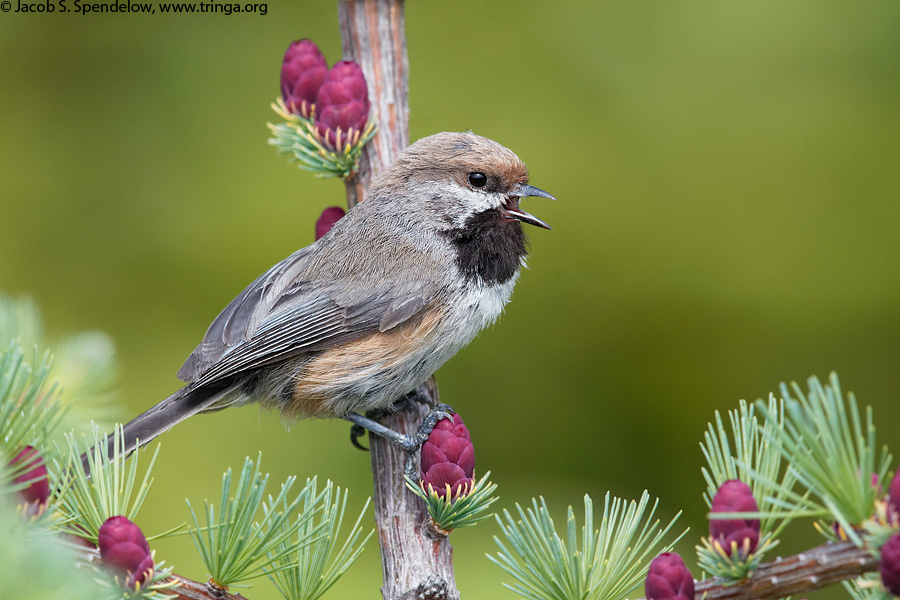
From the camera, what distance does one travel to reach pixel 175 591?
49.0 inches

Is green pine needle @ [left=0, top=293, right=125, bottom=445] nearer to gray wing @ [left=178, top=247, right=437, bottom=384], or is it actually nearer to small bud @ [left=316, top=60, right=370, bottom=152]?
gray wing @ [left=178, top=247, right=437, bottom=384]

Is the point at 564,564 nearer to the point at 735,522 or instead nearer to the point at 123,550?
the point at 735,522

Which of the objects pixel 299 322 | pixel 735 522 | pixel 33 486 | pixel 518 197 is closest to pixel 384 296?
pixel 299 322

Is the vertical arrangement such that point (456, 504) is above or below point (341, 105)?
below

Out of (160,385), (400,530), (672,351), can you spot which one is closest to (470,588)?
(400,530)

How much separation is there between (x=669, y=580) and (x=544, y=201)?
2.05 m

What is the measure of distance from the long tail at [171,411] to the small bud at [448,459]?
0.89m

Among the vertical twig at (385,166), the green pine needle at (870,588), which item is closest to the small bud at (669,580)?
the green pine needle at (870,588)

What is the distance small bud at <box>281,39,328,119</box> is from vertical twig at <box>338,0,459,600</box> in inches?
8.0

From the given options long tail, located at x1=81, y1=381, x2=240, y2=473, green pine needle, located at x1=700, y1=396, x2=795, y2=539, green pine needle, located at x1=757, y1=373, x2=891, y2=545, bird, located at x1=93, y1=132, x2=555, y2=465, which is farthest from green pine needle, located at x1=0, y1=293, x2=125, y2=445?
green pine needle, located at x1=757, y1=373, x2=891, y2=545

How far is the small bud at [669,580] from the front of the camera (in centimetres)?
114

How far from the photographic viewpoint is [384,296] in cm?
232

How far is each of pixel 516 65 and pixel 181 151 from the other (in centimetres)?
136

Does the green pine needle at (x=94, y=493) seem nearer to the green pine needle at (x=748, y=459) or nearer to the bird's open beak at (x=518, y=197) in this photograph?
the green pine needle at (x=748, y=459)
